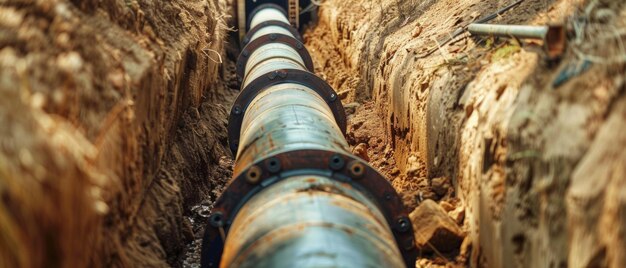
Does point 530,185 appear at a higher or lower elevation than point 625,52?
lower

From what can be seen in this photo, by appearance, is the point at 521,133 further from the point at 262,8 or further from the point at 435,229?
the point at 262,8

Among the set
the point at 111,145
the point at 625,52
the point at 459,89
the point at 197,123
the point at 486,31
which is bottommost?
the point at 197,123

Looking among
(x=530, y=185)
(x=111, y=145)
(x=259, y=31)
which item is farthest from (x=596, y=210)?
(x=259, y=31)

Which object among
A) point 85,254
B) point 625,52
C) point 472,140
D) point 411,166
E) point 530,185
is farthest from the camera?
point 411,166

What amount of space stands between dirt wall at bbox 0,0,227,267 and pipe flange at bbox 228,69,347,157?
0.41 m

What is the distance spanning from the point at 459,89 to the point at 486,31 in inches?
18.9

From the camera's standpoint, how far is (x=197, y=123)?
7285 mm

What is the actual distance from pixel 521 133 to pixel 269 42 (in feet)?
19.9

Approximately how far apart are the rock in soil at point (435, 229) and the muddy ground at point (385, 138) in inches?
0.4

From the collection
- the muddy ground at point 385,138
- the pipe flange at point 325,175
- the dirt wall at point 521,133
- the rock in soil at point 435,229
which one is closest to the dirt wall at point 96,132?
the muddy ground at point 385,138

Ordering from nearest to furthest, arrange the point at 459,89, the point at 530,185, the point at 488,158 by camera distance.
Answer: the point at 530,185 < the point at 488,158 < the point at 459,89

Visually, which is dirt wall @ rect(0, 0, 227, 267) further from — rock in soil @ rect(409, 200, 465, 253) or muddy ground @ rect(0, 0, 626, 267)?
rock in soil @ rect(409, 200, 465, 253)

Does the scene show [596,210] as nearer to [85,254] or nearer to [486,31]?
[85,254]

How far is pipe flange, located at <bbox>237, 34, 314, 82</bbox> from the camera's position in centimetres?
945
